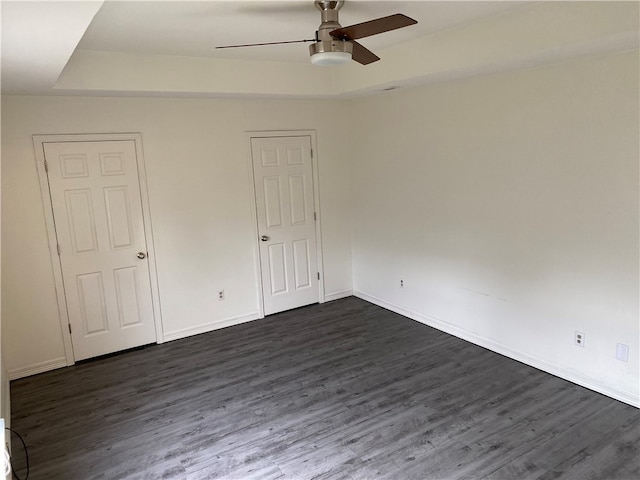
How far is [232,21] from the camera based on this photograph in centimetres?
281

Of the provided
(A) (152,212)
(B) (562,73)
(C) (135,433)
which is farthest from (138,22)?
(B) (562,73)

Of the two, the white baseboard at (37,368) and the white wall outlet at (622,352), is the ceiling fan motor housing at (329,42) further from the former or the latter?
the white baseboard at (37,368)

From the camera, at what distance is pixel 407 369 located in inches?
148

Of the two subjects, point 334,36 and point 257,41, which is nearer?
point 334,36

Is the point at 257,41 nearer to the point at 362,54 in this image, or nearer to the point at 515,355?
the point at 362,54

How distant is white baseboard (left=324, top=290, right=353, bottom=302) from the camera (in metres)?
→ 5.55

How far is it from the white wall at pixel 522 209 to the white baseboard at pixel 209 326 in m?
1.62

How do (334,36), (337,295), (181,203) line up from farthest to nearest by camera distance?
(337,295), (181,203), (334,36)

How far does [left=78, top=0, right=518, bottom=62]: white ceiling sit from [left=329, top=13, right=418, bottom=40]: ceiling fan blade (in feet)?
0.97

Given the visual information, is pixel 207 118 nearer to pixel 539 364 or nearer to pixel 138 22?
pixel 138 22

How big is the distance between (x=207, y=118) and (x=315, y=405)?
286 cm

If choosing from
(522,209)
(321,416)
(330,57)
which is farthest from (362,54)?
(321,416)

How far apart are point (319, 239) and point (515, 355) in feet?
8.04

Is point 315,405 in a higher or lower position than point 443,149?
lower
